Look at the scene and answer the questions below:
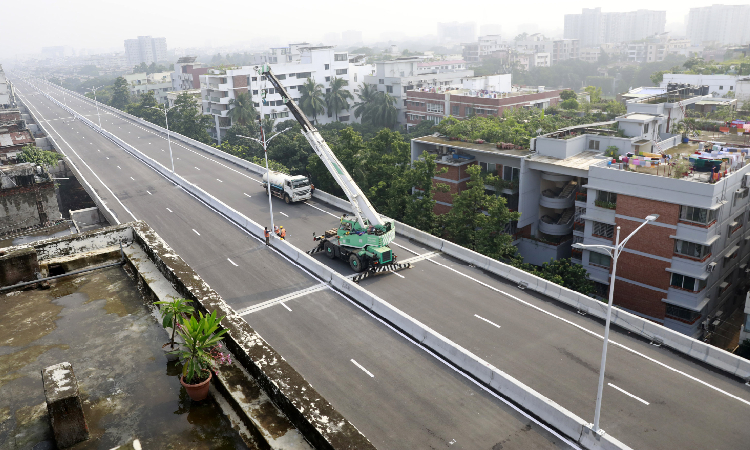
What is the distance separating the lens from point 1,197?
42438 mm

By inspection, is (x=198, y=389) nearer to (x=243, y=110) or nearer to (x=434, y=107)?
(x=243, y=110)

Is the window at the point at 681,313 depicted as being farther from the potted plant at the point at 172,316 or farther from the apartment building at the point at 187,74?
the apartment building at the point at 187,74

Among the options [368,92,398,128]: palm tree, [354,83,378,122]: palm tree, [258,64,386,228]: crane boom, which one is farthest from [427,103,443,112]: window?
[258,64,386,228]: crane boom

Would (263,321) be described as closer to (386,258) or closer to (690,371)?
(386,258)

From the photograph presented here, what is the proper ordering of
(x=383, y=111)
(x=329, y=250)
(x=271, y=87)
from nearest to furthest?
(x=329, y=250) < (x=271, y=87) < (x=383, y=111)

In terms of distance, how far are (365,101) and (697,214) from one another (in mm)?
82443

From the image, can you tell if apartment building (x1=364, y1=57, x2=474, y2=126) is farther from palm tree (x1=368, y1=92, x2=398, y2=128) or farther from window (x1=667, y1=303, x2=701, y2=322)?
window (x1=667, y1=303, x2=701, y2=322)

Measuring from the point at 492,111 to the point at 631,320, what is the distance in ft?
213

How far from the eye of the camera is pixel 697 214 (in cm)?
3312

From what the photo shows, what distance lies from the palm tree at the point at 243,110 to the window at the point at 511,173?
183ft

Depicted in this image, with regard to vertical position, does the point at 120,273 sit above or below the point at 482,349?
above

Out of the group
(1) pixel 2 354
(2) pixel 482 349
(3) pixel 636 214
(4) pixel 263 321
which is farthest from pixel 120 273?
(3) pixel 636 214

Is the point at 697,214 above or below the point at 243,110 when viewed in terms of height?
below

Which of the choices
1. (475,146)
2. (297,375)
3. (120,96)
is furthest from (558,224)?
(120,96)
